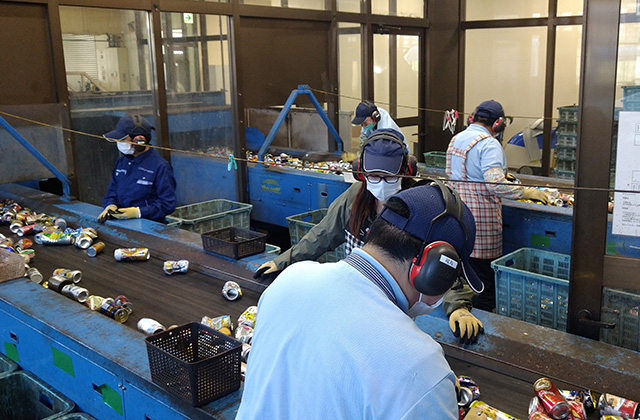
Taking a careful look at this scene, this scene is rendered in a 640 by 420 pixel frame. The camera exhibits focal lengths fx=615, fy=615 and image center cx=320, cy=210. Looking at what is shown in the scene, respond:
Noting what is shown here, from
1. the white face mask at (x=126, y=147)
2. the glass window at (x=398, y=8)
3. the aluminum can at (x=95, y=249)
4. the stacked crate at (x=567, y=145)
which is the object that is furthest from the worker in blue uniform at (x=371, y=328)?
the glass window at (x=398, y=8)

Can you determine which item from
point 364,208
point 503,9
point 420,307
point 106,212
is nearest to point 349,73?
point 503,9

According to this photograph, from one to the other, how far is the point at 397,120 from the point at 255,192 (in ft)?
10.4

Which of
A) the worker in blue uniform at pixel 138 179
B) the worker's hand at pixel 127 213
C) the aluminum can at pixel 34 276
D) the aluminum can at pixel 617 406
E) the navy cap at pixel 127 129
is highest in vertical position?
the navy cap at pixel 127 129

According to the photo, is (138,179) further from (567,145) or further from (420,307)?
(567,145)

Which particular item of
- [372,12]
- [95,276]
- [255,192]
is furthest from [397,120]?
[95,276]

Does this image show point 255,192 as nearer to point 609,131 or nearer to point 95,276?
point 95,276

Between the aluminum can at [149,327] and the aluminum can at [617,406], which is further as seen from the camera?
the aluminum can at [149,327]

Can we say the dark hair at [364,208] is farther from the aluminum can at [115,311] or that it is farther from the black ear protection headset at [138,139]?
the black ear protection headset at [138,139]

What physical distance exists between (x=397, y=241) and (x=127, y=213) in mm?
3505

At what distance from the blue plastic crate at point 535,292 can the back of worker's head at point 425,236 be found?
2306 mm

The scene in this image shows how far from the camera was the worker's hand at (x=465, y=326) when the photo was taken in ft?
7.93

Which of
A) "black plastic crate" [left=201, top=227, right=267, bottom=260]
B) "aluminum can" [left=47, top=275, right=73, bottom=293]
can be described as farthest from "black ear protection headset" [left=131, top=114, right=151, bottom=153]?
"aluminum can" [left=47, top=275, right=73, bottom=293]

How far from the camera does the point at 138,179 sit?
450 cm

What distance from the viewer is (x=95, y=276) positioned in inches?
136
